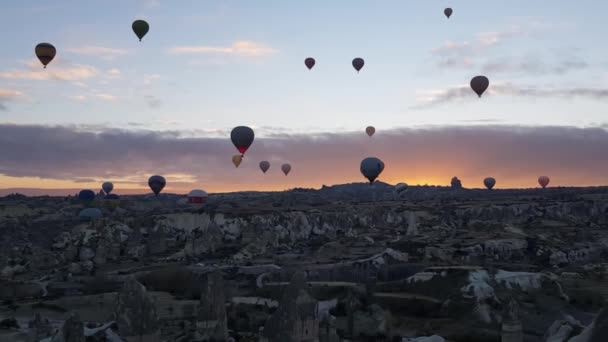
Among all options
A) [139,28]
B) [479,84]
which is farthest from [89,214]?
[479,84]

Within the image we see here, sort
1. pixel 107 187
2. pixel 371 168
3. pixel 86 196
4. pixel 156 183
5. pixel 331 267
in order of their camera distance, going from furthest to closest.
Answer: pixel 107 187
pixel 86 196
pixel 156 183
pixel 371 168
pixel 331 267

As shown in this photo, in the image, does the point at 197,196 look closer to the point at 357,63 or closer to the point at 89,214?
the point at 89,214

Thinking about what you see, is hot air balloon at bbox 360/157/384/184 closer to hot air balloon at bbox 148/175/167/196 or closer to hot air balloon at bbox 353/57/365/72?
hot air balloon at bbox 353/57/365/72

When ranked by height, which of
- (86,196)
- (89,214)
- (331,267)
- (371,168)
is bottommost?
(331,267)

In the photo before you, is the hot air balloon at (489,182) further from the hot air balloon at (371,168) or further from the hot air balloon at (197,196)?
the hot air balloon at (371,168)

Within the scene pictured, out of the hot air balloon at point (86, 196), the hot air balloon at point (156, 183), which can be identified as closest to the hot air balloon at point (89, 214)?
the hot air balloon at point (156, 183)

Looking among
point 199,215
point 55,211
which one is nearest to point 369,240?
point 199,215
